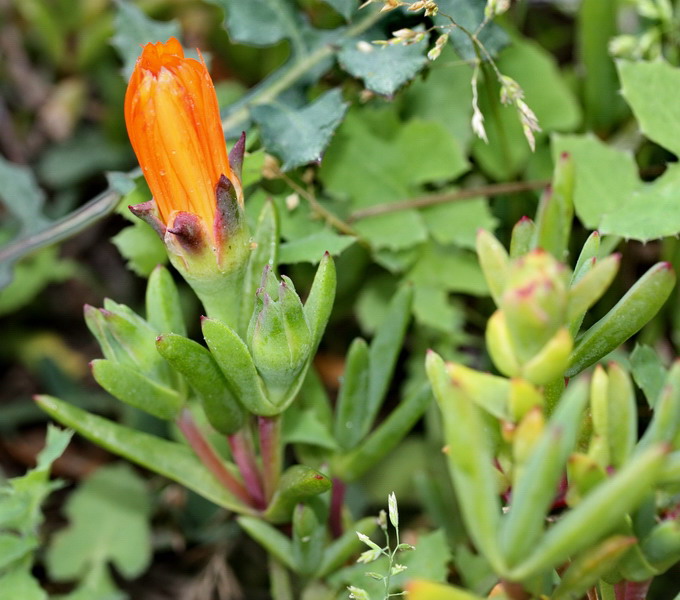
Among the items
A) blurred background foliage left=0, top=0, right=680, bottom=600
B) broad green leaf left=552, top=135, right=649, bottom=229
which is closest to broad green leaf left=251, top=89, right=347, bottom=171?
blurred background foliage left=0, top=0, right=680, bottom=600

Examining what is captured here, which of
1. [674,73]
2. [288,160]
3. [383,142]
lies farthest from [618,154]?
[288,160]

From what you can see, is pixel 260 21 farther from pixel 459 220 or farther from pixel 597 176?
pixel 597 176

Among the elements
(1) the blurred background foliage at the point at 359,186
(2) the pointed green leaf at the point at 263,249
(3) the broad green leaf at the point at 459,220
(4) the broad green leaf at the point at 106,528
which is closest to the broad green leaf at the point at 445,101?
(1) the blurred background foliage at the point at 359,186

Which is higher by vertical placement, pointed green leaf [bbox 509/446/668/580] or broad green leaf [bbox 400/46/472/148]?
pointed green leaf [bbox 509/446/668/580]

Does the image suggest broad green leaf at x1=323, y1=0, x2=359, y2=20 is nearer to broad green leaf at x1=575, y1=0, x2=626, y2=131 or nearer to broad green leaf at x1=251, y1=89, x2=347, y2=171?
broad green leaf at x1=251, y1=89, x2=347, y2=171

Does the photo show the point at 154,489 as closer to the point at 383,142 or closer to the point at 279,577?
the point at 279,577

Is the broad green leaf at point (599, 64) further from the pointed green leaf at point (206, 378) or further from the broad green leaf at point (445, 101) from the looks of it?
the pointed green leaf at point (206, 378)

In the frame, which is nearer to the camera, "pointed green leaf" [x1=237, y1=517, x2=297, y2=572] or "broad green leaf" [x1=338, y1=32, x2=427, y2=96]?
"pointed green leaf" [x1=237, y1=517, x2=297, y2=572]
